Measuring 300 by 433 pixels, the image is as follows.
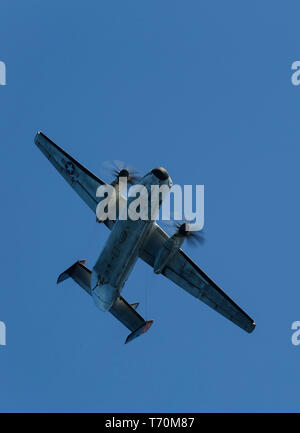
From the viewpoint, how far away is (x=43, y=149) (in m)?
37.4

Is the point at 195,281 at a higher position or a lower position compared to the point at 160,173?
lower

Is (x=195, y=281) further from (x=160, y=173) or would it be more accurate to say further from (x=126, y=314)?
(x=160, y=173)

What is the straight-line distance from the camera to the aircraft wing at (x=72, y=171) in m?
36.0

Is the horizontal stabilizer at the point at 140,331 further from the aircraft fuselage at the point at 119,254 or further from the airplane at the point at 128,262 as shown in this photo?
the aircraft fuselage at the point at 119,254

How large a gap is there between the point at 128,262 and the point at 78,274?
15.9 feet

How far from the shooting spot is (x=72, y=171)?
36531 millimetres

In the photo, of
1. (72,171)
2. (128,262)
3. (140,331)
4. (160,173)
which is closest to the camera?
(160,173)

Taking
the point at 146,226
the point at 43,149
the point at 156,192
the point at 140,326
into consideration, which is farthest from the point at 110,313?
the point at 43,149

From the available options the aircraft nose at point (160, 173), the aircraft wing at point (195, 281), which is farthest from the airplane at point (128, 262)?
the aircraft nose at point (160, 173)

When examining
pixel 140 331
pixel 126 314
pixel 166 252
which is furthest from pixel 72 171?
pixel 140 331

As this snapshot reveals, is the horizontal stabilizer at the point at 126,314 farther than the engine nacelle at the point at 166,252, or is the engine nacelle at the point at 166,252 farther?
the horizontal stabilizer at the point at 126,314

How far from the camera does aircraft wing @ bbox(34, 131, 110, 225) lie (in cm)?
3600

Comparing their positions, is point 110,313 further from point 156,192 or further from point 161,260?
point 156,192

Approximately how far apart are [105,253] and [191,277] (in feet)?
21.8
